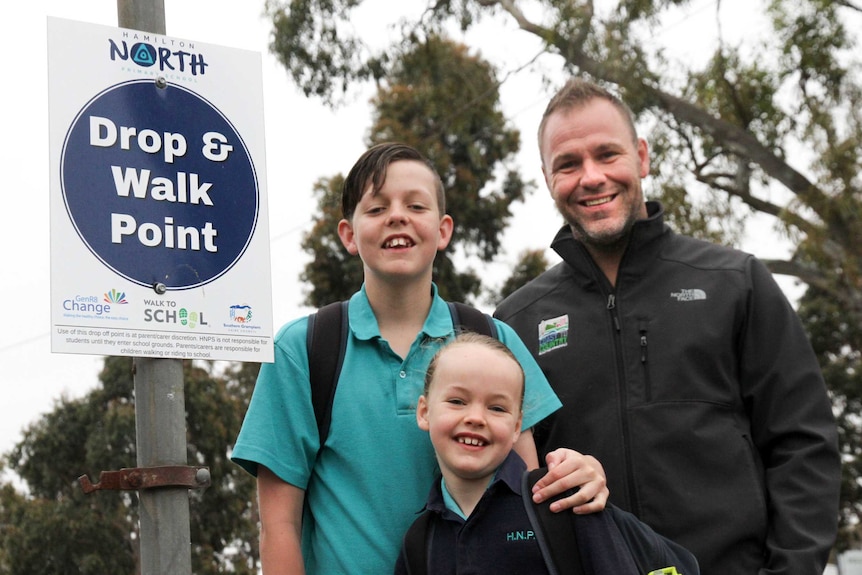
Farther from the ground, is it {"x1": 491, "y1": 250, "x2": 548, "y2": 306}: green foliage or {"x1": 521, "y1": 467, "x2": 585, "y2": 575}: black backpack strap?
{"x1": 491, "y1": 250, "x2": 548, "y2": 306}: green foliage

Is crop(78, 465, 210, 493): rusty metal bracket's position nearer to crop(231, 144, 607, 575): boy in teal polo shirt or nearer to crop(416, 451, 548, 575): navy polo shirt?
crop(231, 144, 607, 575): boy in teal polo shirt

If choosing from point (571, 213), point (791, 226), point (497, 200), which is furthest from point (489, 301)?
point (571, 213)

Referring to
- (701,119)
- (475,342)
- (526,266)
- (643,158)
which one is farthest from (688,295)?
(526,266)

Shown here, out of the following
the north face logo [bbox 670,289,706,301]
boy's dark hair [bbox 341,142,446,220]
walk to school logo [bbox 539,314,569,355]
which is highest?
boy's dark hair [bbox 341,142,446,220]

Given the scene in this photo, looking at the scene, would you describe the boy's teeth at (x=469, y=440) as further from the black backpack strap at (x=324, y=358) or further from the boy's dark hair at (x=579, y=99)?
the boy's dark hair at (x=579, y=99)

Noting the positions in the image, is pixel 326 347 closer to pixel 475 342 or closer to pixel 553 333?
pixel 475 342

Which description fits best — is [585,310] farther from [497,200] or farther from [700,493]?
[497,200]

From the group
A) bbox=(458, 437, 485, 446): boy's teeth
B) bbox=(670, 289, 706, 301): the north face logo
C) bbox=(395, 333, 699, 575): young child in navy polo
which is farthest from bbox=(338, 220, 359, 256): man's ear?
bbox=(670, 289, 706, 301): the north face logo

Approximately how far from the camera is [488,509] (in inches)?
104

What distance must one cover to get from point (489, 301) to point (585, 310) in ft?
58.6

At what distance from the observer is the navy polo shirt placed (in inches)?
101

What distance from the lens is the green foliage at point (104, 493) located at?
913 inches

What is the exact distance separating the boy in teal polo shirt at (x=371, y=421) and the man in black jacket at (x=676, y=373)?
27cm

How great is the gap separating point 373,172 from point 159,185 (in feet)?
1.92
